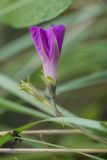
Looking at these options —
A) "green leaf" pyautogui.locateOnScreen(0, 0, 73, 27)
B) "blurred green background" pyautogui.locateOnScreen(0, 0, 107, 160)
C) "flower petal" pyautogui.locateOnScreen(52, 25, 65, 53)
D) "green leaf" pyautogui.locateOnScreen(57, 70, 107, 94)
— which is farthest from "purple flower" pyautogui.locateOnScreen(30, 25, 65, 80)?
"green leaf" pyautogui.locateOnScreen(57, 70, 107, 94)

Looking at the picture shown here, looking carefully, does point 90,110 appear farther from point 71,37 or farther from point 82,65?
point 71,37

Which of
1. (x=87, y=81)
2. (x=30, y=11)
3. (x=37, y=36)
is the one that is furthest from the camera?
(x=87, y=81)

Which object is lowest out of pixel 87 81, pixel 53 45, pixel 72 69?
pixel 53 45

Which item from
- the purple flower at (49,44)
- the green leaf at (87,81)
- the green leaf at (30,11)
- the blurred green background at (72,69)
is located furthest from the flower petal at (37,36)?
the green leaf at (87,81)

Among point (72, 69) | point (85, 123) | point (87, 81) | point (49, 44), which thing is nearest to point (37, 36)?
point (49, 44)

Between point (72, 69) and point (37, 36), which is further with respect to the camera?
point (72, 69)

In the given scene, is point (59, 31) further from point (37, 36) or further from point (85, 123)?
point (85, 123)

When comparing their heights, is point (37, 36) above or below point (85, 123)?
above
